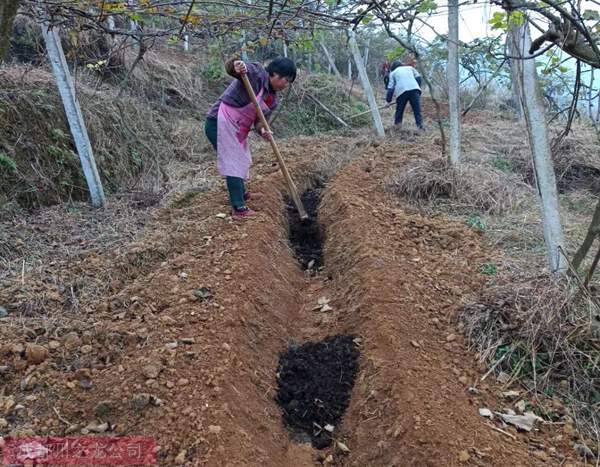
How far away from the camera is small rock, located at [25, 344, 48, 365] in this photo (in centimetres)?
233

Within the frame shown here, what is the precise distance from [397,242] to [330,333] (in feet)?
3.21

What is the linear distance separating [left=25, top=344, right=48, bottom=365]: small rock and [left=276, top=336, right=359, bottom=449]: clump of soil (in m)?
1.23

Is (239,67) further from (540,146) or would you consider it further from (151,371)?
(151,371)

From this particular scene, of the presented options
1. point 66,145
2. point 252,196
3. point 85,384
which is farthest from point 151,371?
point 66,145

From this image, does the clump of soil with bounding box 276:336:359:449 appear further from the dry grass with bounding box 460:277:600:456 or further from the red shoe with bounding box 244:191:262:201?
the red shoe with bounding box 244:191:262:201

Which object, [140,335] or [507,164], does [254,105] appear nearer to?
[140,335]

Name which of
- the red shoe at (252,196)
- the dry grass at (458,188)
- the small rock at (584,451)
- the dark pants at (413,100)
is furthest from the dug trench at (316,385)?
the dark pants at (413,100)

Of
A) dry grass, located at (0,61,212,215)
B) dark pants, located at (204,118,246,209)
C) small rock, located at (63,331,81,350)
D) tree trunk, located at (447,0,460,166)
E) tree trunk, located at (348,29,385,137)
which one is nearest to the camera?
small rock, located at (63,331,81,350)

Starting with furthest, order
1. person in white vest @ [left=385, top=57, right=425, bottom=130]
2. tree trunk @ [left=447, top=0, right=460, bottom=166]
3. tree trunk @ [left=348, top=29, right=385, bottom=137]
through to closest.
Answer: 1. person in white vest @ [left=385, top=57, right=425, bottom=130]
2. tree trunk @ [left=348, top=29, right=385, bottom=137]
3. tree trunk @ [left=447, top=0, right=460, bottom=166]

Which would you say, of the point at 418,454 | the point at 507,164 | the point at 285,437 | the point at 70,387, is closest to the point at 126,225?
the point at 70,387

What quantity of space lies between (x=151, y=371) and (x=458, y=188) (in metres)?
3.44

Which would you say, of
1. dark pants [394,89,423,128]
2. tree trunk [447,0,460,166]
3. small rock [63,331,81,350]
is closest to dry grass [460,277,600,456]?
small rock [63,331,81,350]

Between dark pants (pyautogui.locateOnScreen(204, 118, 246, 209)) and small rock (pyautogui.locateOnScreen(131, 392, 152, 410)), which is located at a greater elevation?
dark pants (pyautogui.locateOnScreen(204, 118, 246, 209))

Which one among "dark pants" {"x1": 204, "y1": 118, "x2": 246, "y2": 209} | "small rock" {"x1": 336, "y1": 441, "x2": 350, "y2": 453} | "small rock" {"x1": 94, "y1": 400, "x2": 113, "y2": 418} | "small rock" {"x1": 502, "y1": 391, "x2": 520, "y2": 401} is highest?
"dark pants" {"x1": 204, "y1": 118, "x2": 246, "y2": 209}
